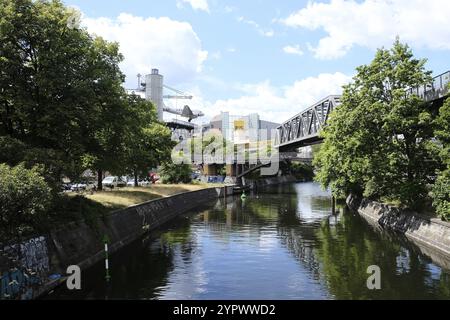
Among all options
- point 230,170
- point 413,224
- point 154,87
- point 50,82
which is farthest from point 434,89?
point 154,87

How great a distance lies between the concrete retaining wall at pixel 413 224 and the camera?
3259cm

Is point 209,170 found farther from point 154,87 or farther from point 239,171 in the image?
point 154,87

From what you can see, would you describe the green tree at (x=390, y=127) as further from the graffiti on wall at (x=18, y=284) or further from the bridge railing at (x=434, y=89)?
the graffiti on wall at (x=18, y=284)

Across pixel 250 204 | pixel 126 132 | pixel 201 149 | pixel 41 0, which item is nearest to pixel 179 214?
pixel 250 204

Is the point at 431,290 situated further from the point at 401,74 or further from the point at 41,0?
the point at 41,0

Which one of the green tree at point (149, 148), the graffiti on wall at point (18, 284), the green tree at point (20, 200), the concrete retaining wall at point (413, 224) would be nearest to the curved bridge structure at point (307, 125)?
the concrete retaining wall at point (413, 224)

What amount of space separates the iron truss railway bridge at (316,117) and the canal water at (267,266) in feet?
42.7

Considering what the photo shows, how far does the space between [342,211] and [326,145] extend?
9.52 meters

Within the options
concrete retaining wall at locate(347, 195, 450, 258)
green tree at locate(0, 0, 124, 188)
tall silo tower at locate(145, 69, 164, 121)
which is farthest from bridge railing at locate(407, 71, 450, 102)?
tall silo tower at locate(145, 69, 164, 121)

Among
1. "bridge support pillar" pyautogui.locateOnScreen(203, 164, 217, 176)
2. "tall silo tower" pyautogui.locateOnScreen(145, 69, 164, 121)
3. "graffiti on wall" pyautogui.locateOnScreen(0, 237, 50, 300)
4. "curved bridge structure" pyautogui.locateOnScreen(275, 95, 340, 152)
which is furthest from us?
"tall silo tower" pyautogui.locateOnScreen(145, 69, 164, 121)

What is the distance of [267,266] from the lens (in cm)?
2964

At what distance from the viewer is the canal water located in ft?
76.7

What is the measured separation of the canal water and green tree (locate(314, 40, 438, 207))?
5513mm

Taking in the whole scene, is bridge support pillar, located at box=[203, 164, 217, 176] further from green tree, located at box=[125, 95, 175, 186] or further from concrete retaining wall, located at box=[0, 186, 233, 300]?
concrete retaining wall, located at box=[0, 186, 233, 300]
